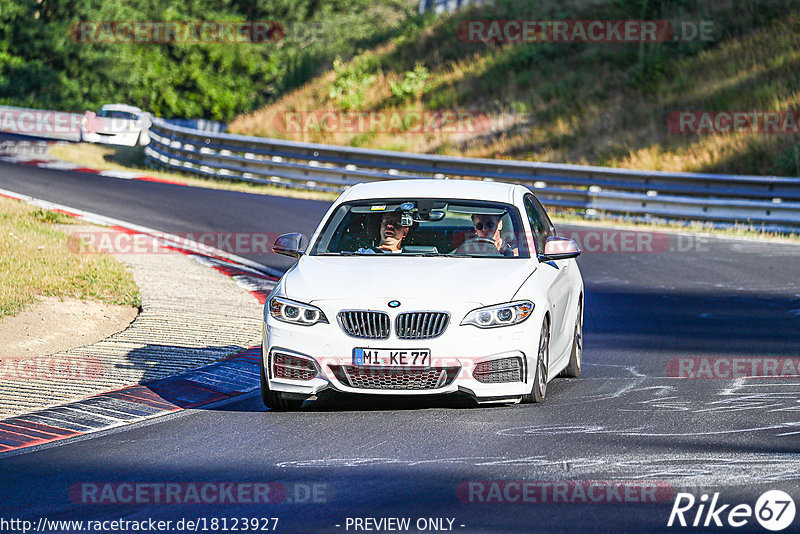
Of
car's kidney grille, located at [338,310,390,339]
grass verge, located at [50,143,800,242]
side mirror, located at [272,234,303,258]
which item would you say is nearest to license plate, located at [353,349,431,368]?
car's kidney grille, located at [338,310,390,339]

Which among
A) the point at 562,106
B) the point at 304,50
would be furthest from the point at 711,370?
the point at 304,50

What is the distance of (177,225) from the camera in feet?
68.4

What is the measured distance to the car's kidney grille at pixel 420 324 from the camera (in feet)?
26.7

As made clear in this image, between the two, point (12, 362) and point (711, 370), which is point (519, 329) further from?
point (12, 362)

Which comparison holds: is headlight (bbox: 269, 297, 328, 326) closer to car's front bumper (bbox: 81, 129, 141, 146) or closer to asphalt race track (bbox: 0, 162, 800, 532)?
asphalt race track (bbox: 0, 162, 800, 532)

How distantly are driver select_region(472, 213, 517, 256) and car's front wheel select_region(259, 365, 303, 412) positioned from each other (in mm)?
1967

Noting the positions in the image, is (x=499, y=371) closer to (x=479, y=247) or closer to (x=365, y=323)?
(x=365, y=323)

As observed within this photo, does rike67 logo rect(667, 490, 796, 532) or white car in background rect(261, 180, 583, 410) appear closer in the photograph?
rike67 logo rect(667, 490, 796, 532)

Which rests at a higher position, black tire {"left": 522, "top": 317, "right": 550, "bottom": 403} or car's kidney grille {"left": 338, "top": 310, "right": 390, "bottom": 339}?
car's kidney grille {"left": 338, "top": 310, "right": 390, "bottom": 339}

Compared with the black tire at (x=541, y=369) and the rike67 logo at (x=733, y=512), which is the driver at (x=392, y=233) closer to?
the black tire at (x=541, y=369)

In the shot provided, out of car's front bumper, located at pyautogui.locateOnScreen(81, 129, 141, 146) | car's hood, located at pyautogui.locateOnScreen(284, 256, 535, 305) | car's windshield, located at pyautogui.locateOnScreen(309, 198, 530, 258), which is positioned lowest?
car's hood, located at pyautogui.locateOnScreen(284, 256, 535, 305)

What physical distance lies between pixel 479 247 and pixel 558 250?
1.99 feet

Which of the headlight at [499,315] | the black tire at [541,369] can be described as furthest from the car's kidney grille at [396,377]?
the black tire at [541,369]

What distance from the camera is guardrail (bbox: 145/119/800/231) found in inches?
894
